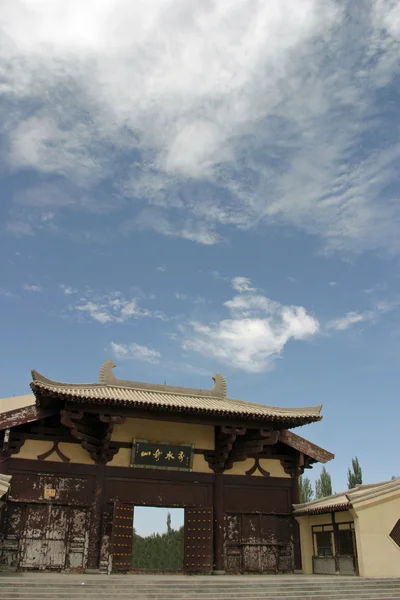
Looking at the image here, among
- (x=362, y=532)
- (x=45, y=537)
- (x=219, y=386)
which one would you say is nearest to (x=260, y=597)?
(x=362, y=532)

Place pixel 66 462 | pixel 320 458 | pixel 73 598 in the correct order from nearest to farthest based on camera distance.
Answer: pixel 73 598
pixel 66 462
pixel 320 458

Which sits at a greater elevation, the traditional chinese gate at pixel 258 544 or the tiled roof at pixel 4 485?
the tiled roof at pixel 4 485

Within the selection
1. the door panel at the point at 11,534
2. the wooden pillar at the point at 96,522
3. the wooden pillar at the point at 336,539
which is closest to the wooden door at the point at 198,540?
the wooden pillar at the point at 96,522

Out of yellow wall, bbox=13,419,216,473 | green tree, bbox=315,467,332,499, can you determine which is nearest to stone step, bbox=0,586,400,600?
yellow wall, bbox=13,419,216,473

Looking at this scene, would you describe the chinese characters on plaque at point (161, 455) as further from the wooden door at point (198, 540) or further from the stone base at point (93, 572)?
the stone base at point (93, 572)

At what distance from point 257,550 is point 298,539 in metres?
1.42

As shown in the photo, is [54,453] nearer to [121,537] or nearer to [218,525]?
[121,537]

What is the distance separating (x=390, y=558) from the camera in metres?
13.5

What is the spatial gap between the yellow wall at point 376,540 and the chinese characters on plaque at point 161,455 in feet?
16.4

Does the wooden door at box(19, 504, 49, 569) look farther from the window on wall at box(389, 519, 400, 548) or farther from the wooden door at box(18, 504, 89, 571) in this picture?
the window on wall at box(389, 519, 400, 548)

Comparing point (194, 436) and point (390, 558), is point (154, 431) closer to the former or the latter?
point (194, 436)

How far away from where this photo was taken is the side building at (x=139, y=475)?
45.8ft

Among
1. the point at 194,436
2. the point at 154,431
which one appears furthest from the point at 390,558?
the point at 154,431

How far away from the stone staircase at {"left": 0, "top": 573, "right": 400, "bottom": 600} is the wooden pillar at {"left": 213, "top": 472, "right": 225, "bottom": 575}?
10.3ft
